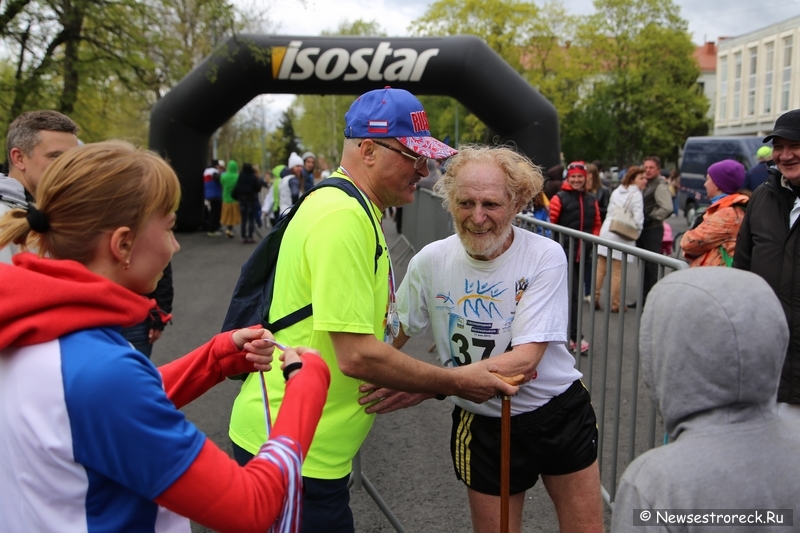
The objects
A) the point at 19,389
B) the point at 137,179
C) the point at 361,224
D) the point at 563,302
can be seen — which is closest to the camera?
the point at 19,389

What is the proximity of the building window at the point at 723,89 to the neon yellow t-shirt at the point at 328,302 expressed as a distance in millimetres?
60282

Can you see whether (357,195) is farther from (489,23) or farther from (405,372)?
(489,23)

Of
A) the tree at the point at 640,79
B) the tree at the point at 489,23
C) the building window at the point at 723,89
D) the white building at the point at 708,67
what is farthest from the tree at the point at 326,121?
the white building at the point at 708,67

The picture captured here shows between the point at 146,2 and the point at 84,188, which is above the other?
the point at 146,2

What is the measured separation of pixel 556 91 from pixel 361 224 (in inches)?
2030

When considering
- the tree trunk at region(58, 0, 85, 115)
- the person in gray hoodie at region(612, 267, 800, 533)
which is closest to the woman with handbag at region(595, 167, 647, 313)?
the person in gray hoodie at region(612, 267, 800, 533)

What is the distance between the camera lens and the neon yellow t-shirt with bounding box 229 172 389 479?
1745 mm

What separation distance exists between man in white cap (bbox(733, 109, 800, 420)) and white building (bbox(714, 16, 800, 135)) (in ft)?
149

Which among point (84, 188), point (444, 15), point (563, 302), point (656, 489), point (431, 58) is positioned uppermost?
point (444, 15)

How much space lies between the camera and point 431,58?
39.4 ft

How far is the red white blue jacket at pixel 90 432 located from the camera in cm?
108

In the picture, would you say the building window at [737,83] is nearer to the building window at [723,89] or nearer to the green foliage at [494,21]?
the building window at [723,89]

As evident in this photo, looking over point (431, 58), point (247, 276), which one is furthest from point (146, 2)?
point (247, 276)

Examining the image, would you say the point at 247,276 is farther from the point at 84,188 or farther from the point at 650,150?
the point at 650,150
